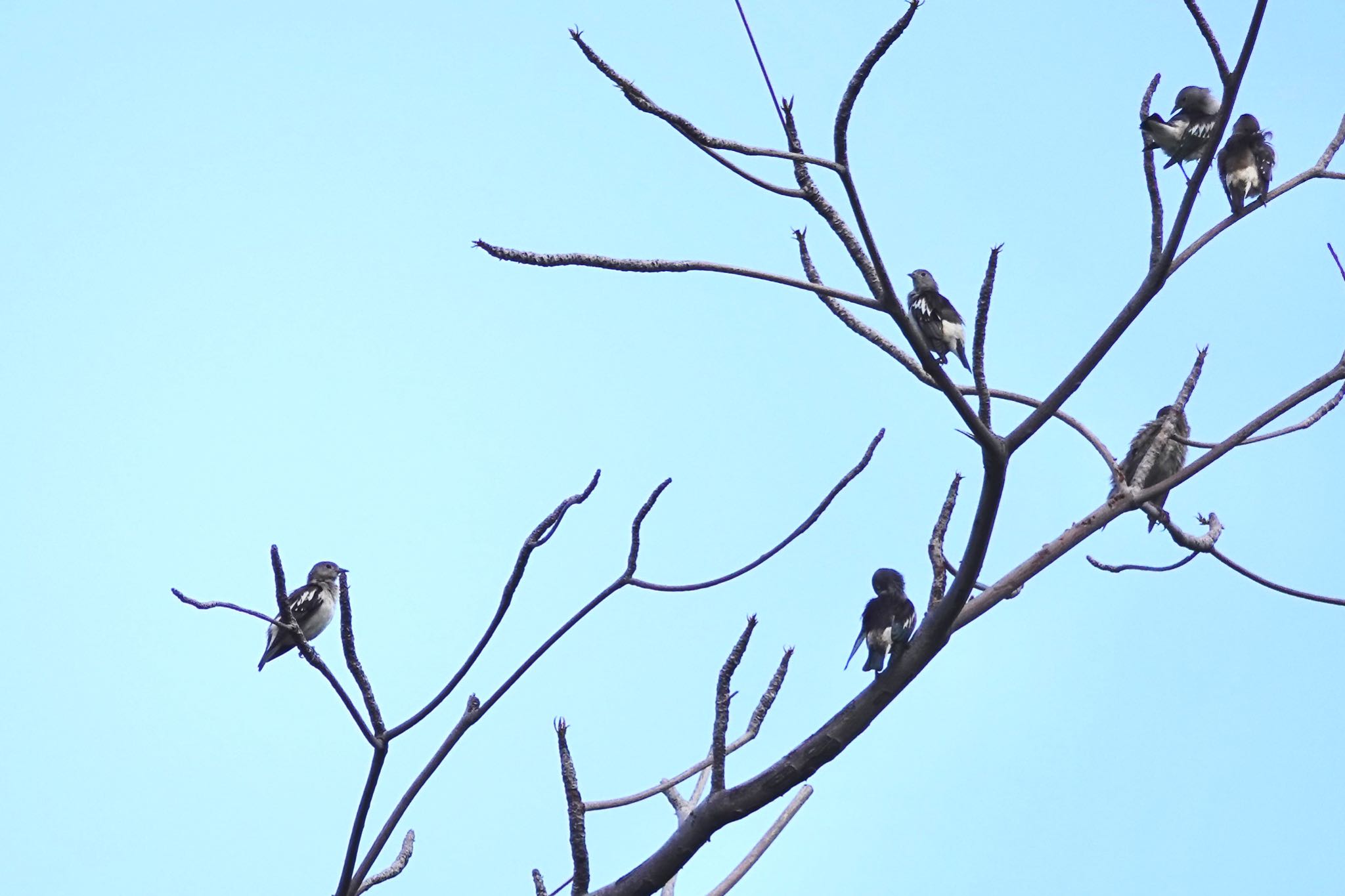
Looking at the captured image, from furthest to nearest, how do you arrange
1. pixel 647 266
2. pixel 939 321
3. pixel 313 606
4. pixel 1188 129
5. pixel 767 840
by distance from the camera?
pixel 313 606
pixel 1188 129
pixel 939 321
pixel 767 840
pixel 647 266

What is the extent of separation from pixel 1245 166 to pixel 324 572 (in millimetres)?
6427

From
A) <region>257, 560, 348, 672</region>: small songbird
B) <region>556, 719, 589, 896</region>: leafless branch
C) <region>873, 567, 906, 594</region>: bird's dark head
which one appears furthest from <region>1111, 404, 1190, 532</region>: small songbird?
<region>556, 719, 589, 896</region>: leafless branch

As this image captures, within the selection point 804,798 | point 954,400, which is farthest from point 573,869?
point 954,400

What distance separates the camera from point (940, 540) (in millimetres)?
3527

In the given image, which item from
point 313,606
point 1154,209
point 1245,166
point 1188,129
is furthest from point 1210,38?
point 313,606

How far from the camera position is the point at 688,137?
310 cm

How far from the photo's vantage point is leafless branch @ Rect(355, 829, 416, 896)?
3686 mm

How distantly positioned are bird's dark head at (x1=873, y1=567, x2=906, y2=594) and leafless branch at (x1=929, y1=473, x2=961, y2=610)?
184cm

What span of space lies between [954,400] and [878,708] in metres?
0.85

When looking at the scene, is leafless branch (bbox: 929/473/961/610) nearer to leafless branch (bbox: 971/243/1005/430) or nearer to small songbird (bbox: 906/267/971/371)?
leafless branch (bbox: 971/243/1005/430)

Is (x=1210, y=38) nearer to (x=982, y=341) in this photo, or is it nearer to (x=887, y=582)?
(x=982, y=341)

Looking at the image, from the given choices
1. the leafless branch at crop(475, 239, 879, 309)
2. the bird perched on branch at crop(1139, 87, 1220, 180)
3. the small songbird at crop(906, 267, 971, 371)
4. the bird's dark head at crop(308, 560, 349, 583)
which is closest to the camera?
the leafless branch at crop(475, 239, 879, 309)

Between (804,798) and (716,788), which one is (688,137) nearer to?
(716,788)

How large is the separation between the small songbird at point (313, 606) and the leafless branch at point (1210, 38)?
6.22m
